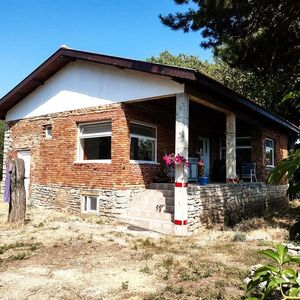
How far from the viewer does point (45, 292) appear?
187 inches

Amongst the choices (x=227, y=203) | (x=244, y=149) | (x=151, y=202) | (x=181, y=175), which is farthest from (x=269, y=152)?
(x=181, y=175)

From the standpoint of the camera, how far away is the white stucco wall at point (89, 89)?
1052 cm

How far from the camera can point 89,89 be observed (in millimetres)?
12203

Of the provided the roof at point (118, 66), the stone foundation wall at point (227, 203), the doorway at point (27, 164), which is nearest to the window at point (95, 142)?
the roof at point (118, 66)

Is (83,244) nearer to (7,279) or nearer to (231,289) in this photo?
(7,279)

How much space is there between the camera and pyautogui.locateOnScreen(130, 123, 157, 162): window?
462 inches

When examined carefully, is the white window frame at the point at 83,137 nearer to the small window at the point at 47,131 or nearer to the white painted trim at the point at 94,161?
the white painted trim at the point at 94,161

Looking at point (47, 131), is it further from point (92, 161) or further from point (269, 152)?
point (269, 152)

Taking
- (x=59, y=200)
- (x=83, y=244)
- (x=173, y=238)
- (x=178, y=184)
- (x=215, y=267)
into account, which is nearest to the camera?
(x=215, y=267)

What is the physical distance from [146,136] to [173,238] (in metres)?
4.55

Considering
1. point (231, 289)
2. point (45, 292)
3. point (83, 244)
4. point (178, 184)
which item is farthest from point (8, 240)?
point (231, 289)

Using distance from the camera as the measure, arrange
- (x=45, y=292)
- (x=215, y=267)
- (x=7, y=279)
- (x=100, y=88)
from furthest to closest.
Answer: (x=100, y=88), (x=215, y=267), (x=7, y=279), (x=45, y=292)

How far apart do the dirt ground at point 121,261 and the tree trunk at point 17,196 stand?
0.33 meters

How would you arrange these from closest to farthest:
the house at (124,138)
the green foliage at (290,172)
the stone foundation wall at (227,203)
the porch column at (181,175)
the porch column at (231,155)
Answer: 1. the green foliage at (290,172)
2. the porch column at (181,175)
3. the stone foundation wall at (227,203)
4. the house at (124,138)
5. the porch column at (231,155)
